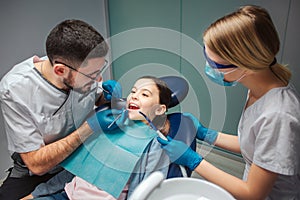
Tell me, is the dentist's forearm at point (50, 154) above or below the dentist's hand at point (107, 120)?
below

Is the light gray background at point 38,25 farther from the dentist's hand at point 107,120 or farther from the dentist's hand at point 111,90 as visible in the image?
the dentist's hand at point 107,120

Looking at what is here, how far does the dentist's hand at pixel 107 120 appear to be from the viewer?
1.24 metres

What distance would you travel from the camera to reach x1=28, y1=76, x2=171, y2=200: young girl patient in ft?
3.73

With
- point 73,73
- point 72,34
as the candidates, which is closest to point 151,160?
point 73,73

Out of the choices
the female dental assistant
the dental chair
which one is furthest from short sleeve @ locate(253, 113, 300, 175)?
the dental chair

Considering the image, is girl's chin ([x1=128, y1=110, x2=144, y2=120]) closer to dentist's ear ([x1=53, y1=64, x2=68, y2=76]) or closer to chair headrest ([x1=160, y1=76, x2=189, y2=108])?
chair headrest ([x1=160, y1=76, x2=189, y2=108])

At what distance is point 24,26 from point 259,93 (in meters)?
1.59

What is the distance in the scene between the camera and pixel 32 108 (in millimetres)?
1222

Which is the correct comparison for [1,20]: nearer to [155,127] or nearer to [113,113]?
[113,113]

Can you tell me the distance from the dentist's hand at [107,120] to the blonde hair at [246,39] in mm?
539

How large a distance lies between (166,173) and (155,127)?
0.79 ft

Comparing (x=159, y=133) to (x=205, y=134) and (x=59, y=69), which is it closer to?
(x=205, y=134)

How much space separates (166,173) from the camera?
114 cm

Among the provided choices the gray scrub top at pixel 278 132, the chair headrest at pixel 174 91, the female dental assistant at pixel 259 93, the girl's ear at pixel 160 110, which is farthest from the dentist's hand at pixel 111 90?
the gray scrub top at pixel 278 132
